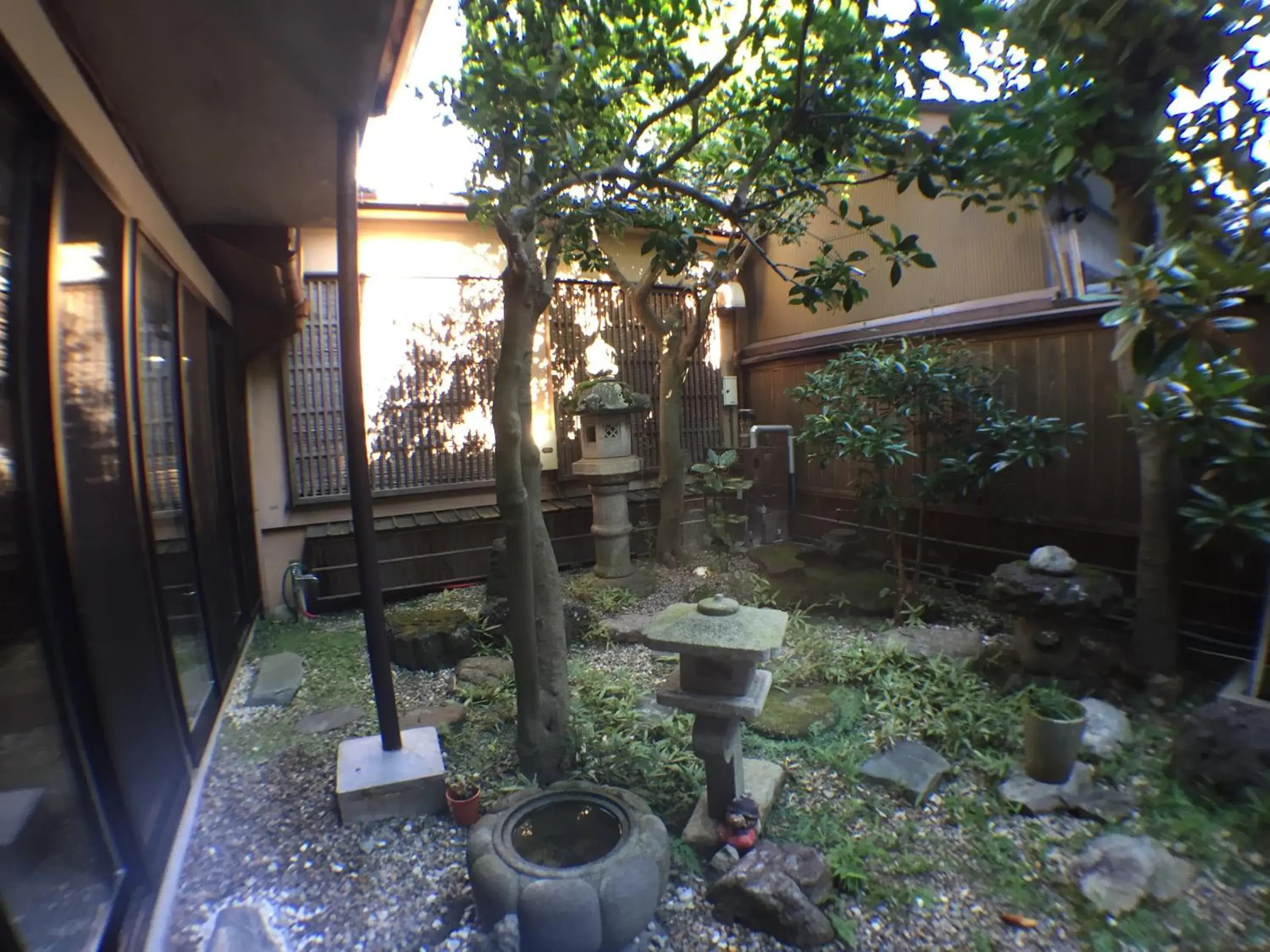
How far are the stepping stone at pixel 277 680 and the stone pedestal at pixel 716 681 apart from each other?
115 inches

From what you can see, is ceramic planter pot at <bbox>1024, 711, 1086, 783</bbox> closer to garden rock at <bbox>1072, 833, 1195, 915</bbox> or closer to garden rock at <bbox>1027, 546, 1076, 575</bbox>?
garden rock at <bbox>1072, 833, 1195, 915</bbox>

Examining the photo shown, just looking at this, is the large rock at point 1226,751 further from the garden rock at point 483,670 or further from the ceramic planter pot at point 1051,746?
the garden rock at point 483,670

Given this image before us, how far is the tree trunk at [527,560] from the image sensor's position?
3.26 metres

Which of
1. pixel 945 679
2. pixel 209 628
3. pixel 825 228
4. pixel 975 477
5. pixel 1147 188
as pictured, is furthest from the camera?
pixel 825 228

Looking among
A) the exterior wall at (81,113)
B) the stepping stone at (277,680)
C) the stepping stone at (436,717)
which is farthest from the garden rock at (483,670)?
the exterior wall at (81,113)

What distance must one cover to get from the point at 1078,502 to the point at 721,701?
13.4 feet

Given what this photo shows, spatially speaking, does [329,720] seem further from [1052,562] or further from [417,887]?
[1052,562]

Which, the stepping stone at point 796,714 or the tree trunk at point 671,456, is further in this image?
the tree trunk at point 671,456

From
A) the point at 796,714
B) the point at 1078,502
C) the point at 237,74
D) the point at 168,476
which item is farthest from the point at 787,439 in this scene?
the point at 237,74

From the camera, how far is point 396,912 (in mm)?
2596

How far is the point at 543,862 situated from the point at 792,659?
282 cm

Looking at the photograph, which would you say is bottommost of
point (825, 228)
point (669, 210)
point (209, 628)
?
point (209, 628)

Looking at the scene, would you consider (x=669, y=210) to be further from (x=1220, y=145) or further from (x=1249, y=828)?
(x=1249, y=828)

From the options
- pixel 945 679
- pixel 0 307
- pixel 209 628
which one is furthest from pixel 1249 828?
pixel 209 628
